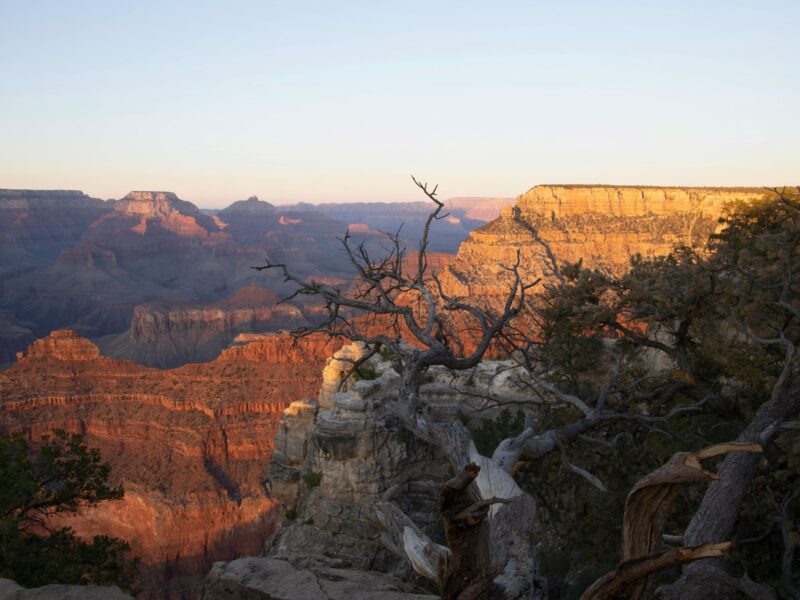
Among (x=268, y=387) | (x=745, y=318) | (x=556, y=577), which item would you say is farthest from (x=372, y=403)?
(x=268, y=387)

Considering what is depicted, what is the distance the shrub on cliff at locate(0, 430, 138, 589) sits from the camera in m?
9.30

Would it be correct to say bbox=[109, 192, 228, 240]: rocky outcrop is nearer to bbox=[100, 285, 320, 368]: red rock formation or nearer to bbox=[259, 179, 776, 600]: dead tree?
bbox=[100, 285, 320, 368]: red rock formation

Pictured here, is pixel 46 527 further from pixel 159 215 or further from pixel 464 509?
pixel 159 215

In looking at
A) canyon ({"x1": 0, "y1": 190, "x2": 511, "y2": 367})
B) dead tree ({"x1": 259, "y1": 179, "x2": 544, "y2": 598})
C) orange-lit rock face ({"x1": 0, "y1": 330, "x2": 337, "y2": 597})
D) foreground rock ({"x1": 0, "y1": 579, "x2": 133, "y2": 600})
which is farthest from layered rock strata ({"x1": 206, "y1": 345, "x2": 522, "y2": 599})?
canyon ({"x1": 0, "y1": 190, "x2": 511, "y2": 367})

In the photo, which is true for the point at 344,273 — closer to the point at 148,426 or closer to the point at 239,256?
the point at 239,256

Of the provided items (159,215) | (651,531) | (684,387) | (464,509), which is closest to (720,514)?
(651,531)

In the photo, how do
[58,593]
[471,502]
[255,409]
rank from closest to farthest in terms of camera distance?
[471,502], [58,593], [255,409]

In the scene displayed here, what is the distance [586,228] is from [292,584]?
66.3 metres

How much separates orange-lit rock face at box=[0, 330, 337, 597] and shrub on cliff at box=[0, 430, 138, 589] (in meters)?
21.0

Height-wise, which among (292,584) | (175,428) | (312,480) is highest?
(292,584)

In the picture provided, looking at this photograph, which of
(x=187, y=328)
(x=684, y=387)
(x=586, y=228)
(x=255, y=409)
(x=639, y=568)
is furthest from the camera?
(x=187, y=328)

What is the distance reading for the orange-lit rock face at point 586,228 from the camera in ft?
208

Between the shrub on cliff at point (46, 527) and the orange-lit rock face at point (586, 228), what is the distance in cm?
5243

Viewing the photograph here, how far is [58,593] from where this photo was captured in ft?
22.8
